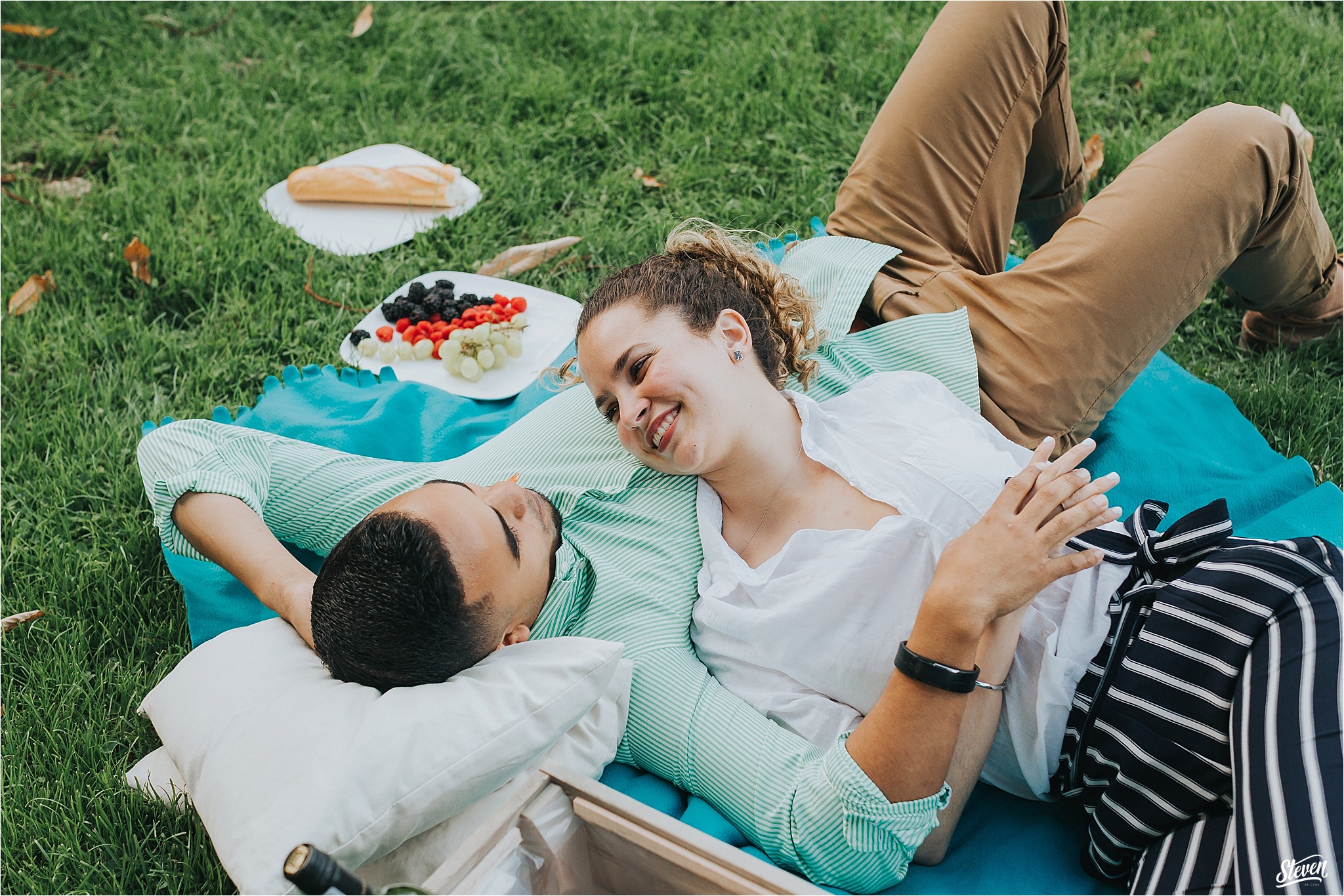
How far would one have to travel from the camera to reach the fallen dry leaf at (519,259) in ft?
14.6

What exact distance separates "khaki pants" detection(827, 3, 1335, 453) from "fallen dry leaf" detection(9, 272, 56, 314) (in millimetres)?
3490

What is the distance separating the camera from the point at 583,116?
16.9 ft

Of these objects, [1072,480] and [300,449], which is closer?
[1072,480]

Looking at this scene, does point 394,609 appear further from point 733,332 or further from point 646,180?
point 646,180

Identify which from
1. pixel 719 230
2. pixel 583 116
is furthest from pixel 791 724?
pixel 583 116

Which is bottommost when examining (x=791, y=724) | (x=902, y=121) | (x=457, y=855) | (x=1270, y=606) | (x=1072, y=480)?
(x=791, y=724)

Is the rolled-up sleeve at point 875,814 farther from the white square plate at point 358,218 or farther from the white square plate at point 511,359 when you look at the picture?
the white square plate at point 358,218

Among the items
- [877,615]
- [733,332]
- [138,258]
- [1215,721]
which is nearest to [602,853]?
[877,615]

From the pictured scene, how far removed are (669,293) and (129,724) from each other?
76.5 inches

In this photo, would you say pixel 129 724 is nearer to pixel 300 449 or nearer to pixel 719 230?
pixel 300 449

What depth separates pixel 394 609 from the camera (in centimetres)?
194

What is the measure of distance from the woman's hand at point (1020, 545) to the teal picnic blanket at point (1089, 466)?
0.68 metres

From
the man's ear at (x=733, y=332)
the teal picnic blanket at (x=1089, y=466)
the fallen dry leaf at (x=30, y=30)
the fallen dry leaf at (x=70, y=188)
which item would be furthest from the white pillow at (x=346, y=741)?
the fallen dry leaf at (x=30, y=30)

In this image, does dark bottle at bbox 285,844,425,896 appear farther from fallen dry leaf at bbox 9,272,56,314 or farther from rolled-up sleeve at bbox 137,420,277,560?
fallen dry leaf at bbox 9,272,56,314
